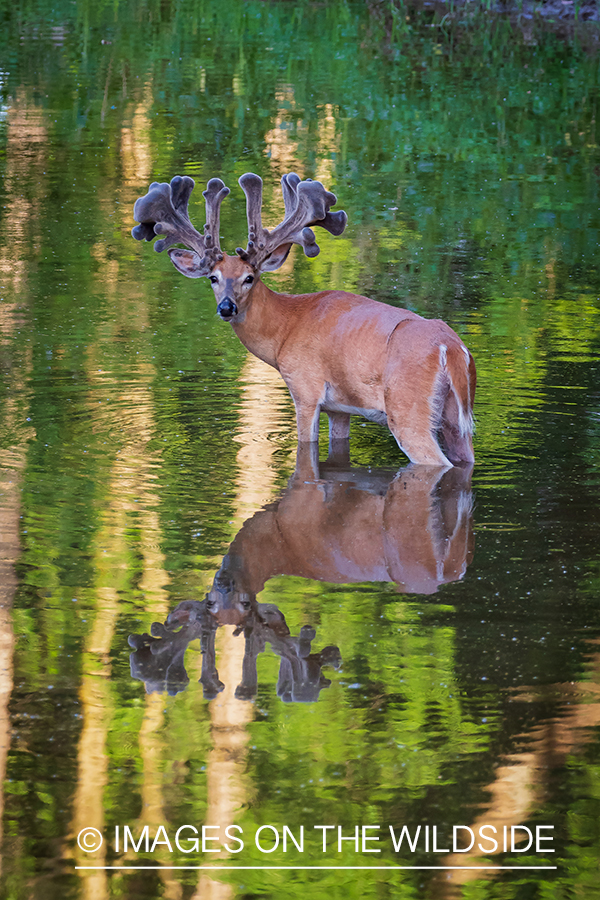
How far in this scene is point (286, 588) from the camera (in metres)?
6.54

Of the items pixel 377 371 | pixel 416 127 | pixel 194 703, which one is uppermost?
pixel 416 127

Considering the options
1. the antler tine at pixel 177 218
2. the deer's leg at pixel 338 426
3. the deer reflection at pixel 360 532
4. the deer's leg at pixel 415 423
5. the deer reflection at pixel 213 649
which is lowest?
the deer reflection at pixel 213 649

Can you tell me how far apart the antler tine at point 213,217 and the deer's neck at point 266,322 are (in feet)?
1.23

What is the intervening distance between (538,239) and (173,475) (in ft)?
28.6

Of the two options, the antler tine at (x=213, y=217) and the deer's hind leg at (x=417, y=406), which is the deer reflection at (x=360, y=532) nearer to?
the deer's hind leg at (x=417, y=406)

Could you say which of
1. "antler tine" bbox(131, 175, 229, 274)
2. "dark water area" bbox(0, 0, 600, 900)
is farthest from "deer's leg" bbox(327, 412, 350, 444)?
"antler tine" bbox(131, 175, 229, 274)

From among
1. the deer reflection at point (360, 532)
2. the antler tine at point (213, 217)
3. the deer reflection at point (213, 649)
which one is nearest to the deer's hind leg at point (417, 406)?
the deer reflection at point (360, 532)

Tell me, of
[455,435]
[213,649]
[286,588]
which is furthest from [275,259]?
[213,649]

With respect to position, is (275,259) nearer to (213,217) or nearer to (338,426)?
(213,217)

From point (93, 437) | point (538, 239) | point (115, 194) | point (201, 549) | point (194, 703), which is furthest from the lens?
point (115, 194)

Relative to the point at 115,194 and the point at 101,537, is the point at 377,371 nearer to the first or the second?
the point at 101,537

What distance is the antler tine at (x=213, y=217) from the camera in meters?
8.46

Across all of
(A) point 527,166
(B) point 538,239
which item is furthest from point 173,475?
(A) point 527,166

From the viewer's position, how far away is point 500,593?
21.3ft
